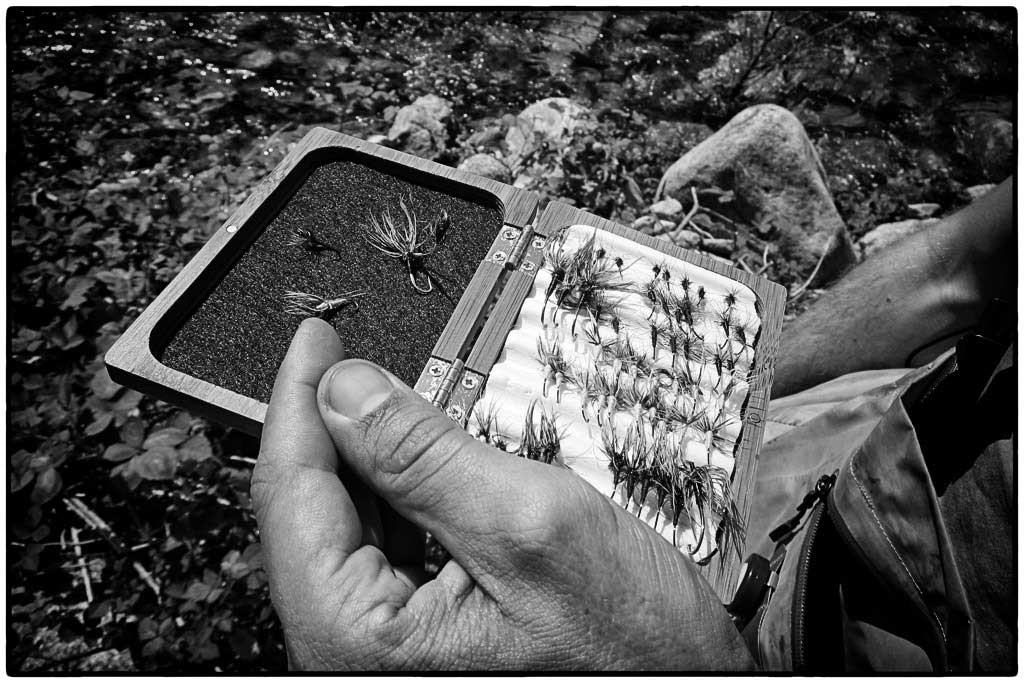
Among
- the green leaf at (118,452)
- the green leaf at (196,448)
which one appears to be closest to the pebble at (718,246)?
the green leaf at (196,448)

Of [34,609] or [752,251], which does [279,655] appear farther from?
[752,251]

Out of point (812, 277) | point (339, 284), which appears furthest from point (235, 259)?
point (812, 277)

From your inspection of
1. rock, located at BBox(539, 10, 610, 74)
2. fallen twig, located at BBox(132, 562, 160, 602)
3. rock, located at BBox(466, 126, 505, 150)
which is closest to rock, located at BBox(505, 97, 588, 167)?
rock, located at BBox(466, 126, 505, 150)

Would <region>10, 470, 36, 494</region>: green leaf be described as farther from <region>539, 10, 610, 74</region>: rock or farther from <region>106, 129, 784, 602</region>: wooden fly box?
<region>539, 10, 610, 74</region>: rock

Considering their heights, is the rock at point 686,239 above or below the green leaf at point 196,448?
above

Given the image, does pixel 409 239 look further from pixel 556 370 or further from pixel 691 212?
pixel 691 212

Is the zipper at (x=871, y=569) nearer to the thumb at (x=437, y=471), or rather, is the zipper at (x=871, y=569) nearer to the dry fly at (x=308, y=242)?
the thumb at (x=437, y=471)
